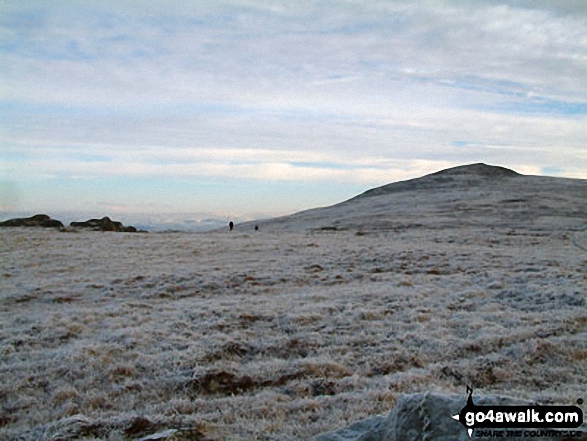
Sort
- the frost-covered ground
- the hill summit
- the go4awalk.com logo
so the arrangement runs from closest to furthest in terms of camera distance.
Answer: the go4awalk.com logo, the frost-covered ground, the hill summit

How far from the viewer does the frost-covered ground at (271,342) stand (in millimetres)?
8062

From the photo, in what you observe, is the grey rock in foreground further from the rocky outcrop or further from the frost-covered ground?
the rocky outcrop

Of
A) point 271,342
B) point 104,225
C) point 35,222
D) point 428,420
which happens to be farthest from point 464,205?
point 428,420

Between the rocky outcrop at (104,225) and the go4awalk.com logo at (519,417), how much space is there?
48119 millimetres

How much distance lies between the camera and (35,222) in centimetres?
4975

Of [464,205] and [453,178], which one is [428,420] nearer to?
[464,205]

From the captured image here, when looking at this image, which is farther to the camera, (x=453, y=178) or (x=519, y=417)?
(x=453, y=178)

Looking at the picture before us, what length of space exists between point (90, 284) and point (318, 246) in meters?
15.8

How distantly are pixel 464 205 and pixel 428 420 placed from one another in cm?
6123

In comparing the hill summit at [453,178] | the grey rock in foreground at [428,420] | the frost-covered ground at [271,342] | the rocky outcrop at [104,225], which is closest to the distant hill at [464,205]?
the hill summit at [453,178]

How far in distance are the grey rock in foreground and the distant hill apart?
42.1 meters

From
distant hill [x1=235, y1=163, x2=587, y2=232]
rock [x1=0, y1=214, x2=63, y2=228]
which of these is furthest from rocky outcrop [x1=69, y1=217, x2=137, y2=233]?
distant hill [x1=235, y1=163, x2=587, y2=232]

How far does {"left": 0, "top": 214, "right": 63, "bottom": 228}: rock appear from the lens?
1928 inches

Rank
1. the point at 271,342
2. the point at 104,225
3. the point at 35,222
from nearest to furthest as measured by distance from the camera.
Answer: the point at 271,342 < the point at 35,222 < the point at 104,225
